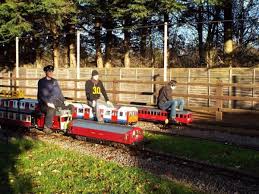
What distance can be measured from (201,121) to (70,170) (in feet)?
29.9

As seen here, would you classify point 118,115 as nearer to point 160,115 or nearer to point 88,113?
point 88,113

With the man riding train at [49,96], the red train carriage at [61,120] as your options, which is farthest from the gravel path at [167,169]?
the man riding train at [49,96]

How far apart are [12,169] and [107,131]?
312 centimetres

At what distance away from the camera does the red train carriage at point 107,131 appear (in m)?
11.2

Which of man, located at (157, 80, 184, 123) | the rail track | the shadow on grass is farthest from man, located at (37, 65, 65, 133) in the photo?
man, located at (157, 80, 184, 123)

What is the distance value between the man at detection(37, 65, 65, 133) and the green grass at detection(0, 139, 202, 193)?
1736 mm

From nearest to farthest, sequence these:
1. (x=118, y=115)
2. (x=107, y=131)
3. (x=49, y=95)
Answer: (x=107, y=131), (x=49, y=95), (x=118, y=115)

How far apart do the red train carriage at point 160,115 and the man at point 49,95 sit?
4587 millimetres

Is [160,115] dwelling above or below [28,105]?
below

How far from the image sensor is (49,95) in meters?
12.4

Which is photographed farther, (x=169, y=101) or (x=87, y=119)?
(x=169, y=101)

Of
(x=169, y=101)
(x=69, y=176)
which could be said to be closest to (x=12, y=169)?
(x=69, y=176)

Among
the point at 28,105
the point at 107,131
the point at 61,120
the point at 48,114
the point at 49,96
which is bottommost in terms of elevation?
the point at 107,131

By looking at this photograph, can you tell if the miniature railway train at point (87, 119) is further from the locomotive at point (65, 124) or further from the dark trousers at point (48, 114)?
the dark trousers at point (48, 114)
